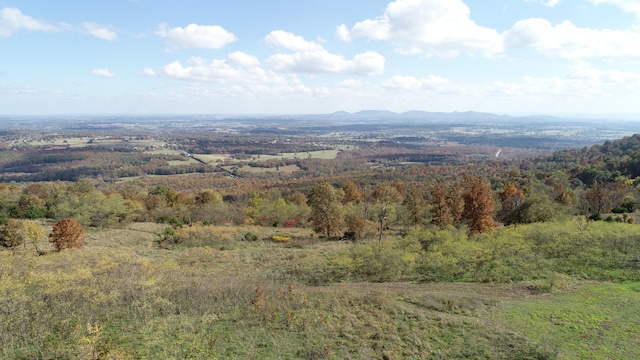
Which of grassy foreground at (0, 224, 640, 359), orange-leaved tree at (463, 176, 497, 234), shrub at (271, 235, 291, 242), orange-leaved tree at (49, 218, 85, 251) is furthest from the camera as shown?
shrub at (271, 235, 291, 242)

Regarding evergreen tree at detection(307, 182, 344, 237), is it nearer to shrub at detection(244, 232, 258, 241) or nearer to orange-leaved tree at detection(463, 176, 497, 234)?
shrub at detection(244, 232, 258, 241)

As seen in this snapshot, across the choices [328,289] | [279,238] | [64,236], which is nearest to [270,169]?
[279,238]

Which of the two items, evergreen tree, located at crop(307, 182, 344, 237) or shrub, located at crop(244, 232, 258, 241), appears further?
evergreen tree, located at crop(307, 182, 344, 237)

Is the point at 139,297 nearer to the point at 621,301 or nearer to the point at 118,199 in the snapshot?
the point at 621,301

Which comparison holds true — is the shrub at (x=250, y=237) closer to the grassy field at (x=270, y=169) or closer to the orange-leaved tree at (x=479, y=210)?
the orange-leaved tree at (x=479, y=210)

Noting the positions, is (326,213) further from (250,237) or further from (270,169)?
(270,169)

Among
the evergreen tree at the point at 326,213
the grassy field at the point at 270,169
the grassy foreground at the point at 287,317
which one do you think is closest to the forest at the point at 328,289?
the grassy foreground at the point at 287,317

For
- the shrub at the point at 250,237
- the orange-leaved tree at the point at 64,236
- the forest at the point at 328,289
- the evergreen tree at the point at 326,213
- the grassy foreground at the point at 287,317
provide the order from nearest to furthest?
the grassy foreground at the point at 287,317, the forest at the point at 328,289, the orange-leaved tree at the point at 64,236, the shrub at the point at 250,237, the evergreen tree at the point at 326,213

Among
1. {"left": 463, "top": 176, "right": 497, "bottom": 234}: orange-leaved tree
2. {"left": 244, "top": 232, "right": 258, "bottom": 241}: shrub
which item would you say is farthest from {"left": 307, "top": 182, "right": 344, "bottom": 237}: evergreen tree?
{"left": 463, "top": 176, "right": 497, "bottom": 234}: orange-leaved tree
